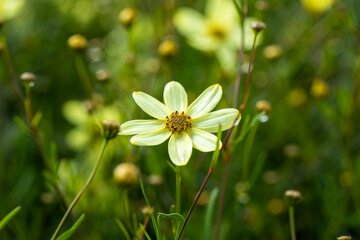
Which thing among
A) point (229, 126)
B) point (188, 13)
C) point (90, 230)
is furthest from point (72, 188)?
point (188, 13)

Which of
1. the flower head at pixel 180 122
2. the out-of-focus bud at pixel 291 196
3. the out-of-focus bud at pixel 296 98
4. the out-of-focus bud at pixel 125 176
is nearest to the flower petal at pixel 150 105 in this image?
the flower head at pixel 180 122

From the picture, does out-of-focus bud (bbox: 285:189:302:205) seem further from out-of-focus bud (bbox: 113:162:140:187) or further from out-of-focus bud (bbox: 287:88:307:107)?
out-of-focus bud (bbox: 287:88:307:107)

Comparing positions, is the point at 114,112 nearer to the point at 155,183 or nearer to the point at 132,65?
the point at 132,65

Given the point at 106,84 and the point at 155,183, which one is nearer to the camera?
the point at 155,183

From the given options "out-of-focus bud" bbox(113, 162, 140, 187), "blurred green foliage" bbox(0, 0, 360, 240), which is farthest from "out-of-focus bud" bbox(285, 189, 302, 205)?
"out-of-focus bud" bbox(113, 162, 140, 187)

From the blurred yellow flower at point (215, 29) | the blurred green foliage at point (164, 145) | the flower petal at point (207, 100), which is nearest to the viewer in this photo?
→ the flower petal at point (207, 100)

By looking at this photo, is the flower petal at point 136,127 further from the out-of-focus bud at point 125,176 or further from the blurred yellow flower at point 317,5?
the blurred yellow flower at point 317,5

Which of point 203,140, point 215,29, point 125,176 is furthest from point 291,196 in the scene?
point 215,29
